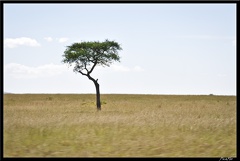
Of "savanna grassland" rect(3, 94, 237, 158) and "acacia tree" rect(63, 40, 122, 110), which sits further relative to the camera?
"acacia tree" rect(63, 40, 122, 110)

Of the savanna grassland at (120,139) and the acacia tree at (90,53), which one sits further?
the acacia tree at (90,53)

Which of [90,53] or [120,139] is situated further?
[90,53]

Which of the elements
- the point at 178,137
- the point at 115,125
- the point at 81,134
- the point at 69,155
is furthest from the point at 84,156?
the point at 115,125

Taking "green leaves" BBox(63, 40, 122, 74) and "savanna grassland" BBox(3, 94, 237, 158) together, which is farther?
"green leaves" BBox(63, 40, 122, 74)

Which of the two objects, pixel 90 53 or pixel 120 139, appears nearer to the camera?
pixel 120 139

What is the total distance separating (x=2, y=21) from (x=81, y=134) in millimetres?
5636

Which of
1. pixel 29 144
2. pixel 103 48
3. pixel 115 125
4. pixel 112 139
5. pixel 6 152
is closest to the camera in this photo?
pixel 6 152

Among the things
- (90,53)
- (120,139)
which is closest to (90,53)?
(90,53)

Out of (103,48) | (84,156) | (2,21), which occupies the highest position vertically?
(103,48)

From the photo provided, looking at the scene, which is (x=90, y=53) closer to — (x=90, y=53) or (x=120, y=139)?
(x=90, y=53)

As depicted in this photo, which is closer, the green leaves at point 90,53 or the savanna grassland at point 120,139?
the savanna grassland at point 120,139

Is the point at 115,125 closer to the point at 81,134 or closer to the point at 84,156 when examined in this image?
the point at 81,134

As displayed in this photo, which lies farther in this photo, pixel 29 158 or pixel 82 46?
pixel 82 46

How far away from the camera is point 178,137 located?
11953mm
